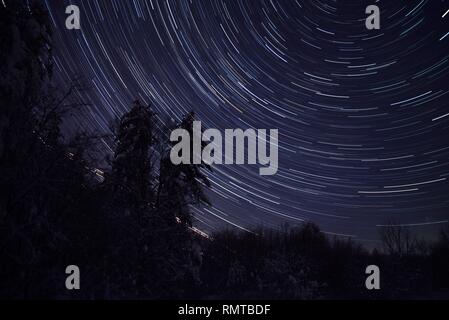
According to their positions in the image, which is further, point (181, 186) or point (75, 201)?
point (181, 186)

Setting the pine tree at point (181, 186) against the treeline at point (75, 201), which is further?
the pine tree at point (181, 186)

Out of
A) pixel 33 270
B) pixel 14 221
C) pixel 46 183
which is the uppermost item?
pixel 46 183

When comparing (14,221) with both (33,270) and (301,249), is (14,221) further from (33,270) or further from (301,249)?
(301,249)

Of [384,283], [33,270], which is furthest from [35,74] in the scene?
[384,283]

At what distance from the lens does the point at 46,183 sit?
8742mm

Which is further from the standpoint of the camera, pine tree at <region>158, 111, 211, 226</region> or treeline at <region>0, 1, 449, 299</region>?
pine tree at <region>158, 111, 211, 226</region>

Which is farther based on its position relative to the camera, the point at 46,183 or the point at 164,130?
the point at 164,130

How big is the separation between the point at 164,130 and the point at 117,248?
290 inches

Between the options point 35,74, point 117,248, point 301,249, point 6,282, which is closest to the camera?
point 6,282
